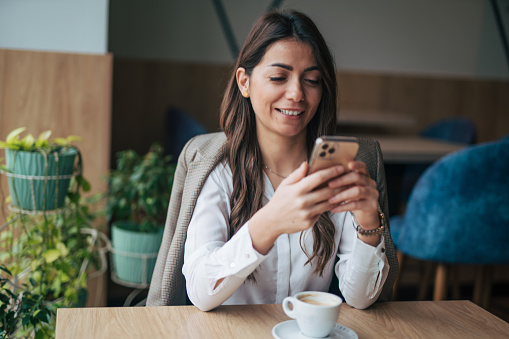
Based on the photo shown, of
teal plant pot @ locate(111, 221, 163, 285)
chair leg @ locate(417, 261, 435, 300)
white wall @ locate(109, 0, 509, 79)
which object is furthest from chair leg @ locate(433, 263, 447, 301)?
white wall @ locate(109, 0, 509, 79)

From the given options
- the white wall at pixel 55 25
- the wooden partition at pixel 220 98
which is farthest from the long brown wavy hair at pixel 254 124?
the wooden partition at pixel 220 98

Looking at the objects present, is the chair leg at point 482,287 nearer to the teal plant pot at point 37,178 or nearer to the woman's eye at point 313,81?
the woman's eye at point 313,81

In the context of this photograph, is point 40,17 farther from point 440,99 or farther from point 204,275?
point 440,99

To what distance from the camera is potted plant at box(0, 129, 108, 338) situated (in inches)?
62.6

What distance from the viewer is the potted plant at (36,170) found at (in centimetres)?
175

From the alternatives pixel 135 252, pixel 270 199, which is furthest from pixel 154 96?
pixel 270 199

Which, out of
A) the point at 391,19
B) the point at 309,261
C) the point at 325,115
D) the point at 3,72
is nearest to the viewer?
the point at 309,261

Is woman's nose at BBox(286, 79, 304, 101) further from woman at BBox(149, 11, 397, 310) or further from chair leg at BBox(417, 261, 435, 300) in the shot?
chair leg at BBox(417, 261, 435, 300)

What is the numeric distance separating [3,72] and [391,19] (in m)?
2.94

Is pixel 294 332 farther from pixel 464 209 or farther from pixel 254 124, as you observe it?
pixel 464 209

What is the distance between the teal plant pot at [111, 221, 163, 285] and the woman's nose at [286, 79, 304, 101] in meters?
1.27

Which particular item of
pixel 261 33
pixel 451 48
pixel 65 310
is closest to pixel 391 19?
pixel 451 48

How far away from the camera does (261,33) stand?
1339mm

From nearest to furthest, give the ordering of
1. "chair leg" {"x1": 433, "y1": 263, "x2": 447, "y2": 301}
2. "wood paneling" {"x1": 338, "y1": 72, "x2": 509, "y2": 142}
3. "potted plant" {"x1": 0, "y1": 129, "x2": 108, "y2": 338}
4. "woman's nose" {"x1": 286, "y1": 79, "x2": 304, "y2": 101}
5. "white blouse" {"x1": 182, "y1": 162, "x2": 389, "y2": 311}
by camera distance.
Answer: "white blouse" {"x1": 182, "y1": 162, "x2": 389, "y2": 311} < "woman's nose" {"x1": 286, "y1": 79, "x2": 304, "y2": 101} < "potted plant" {"x1": 0, "y1": 129, "x2": 108, "y2": 338} < "chair leg" {"x1": 433, "y1": 263, "x2": 447, "y2": 301} < "wood paneling" {"x1": 338, "y1": 72, "x2": 509, "y2": 142}
